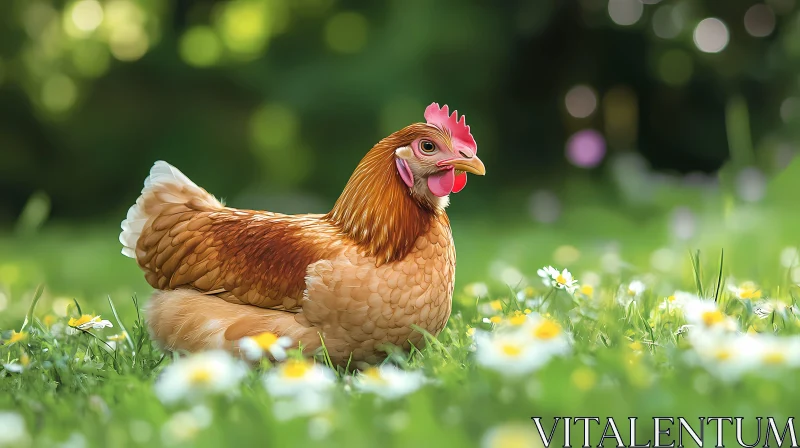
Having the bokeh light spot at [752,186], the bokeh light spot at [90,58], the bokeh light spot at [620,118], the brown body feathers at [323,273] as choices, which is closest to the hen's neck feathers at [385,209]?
the brown body feathers at [323,273]

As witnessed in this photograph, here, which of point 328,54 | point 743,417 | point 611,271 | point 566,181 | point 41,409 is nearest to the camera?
point 743,417

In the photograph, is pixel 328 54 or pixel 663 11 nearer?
pixel 328 54

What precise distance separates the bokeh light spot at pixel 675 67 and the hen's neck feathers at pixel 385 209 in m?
8.04

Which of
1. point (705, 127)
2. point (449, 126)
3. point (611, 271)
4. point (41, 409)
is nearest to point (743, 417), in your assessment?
point (449, 126)

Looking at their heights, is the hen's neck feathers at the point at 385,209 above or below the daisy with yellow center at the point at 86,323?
above

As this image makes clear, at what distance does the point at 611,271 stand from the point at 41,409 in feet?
11.0

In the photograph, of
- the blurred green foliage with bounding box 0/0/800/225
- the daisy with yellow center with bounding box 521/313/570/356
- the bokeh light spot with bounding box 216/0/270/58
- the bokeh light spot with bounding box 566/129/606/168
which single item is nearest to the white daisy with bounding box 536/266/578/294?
the daisy with yellow center with bounding box 521/313/570/356

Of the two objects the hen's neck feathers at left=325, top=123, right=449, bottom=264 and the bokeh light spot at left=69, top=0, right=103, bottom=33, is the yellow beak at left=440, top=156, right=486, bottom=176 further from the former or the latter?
the bokeh light spot at left=69, top=0, right=103, bottom=33

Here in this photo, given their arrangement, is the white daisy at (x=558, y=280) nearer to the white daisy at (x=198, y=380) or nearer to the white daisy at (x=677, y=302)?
the white daisy at (x=677, y=302)

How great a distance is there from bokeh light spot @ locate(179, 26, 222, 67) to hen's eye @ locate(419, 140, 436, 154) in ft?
23.8

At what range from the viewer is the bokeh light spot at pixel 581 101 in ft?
32.6

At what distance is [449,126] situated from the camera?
2.80 meters

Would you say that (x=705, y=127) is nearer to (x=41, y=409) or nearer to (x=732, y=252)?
(x=732, y=252)

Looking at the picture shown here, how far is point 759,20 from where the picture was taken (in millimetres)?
10016
